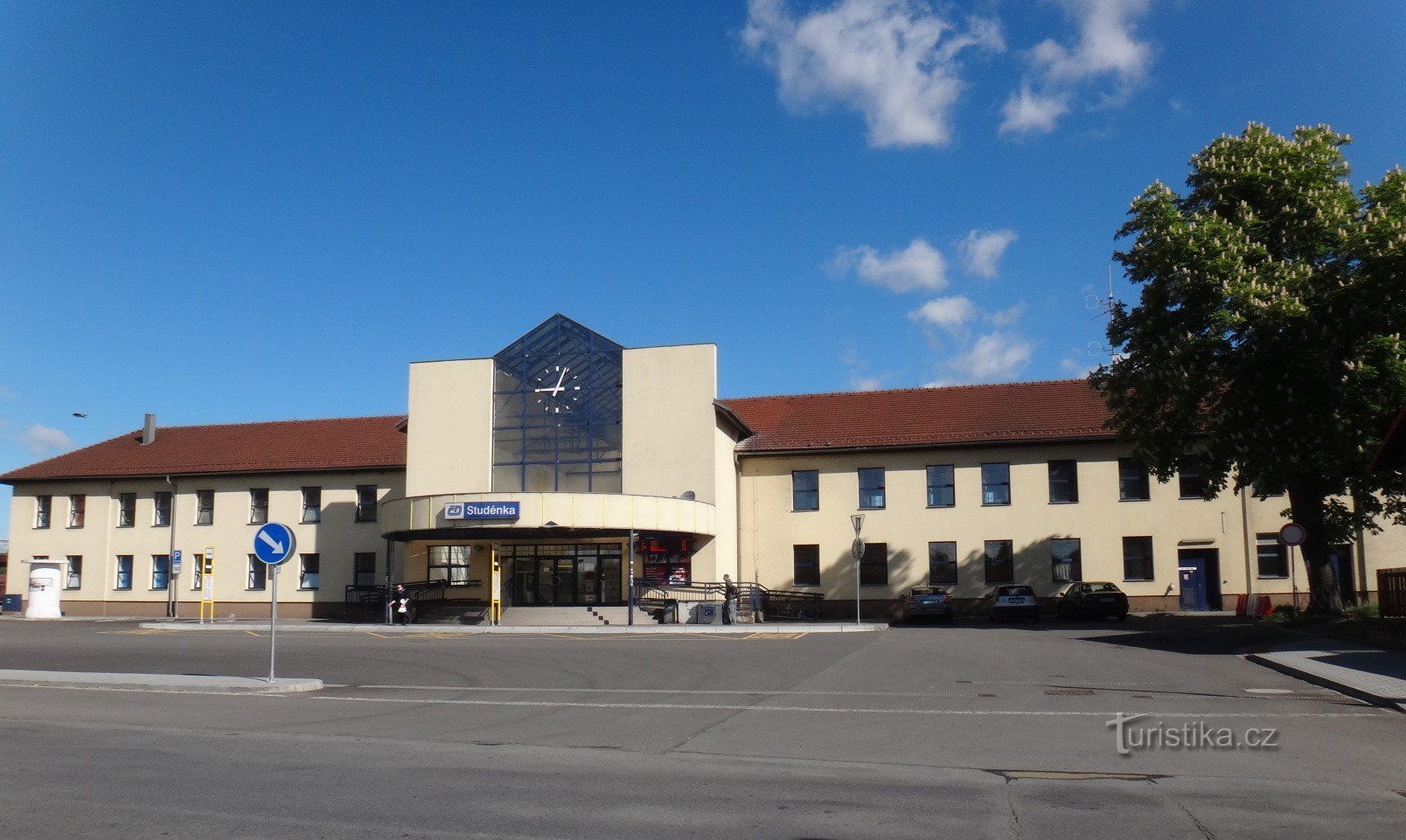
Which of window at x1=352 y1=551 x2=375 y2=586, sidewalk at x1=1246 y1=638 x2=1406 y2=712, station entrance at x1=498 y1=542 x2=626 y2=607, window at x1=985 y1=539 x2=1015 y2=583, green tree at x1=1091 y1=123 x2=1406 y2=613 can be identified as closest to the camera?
sidewalk at x1=1246 y1=638 x2=1406 y2=712

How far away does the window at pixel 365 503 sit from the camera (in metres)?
45.7

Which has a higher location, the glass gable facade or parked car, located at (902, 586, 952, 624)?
the glass gable facade

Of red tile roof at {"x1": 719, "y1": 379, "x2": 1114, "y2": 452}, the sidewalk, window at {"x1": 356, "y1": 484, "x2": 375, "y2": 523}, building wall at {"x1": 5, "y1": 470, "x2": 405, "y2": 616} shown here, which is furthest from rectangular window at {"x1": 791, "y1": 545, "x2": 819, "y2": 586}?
the sidewalk

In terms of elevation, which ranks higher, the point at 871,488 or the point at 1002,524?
the point at 871,488

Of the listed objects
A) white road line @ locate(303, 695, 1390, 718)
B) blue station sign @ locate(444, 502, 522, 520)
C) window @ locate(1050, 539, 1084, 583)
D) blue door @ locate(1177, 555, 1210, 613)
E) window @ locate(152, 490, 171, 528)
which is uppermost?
window @ locate(152, 490, 171, 528)

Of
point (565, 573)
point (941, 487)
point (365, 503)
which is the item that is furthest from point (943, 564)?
point (365, 503)

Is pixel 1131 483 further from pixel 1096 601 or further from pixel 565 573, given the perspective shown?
pixel 565 573

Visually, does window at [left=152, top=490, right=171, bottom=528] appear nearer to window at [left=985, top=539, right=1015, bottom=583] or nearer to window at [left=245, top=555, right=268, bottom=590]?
window at [left=245, top=555, right=268, bottom=590]

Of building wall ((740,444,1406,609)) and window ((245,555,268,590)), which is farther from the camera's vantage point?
window ((245,555,268,590))

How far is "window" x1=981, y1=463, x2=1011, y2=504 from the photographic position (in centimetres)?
4156

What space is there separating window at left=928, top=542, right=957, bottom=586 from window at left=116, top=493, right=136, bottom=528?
111 feet

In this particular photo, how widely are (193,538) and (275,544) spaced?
33.4 metres

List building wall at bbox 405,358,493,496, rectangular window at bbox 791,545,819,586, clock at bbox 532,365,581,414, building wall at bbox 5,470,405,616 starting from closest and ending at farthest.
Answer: clock at bbox 532,365,581,414 < building wall at bbox 405,358,493,496 < rectangular window at bbox 791,545,819,586 < building wall at bbox 5,470,405,616

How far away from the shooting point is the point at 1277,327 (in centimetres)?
2605
